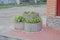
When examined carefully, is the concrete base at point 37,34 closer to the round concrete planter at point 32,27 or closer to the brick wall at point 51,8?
the round concrete planter at point 32,27

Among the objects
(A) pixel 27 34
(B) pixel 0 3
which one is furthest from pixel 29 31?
(B) pixel 0 3

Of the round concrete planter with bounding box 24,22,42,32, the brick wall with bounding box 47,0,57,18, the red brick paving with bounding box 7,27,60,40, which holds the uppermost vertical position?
the brick wall with bounding box 47,0,57,18

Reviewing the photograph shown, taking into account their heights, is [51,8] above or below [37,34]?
above

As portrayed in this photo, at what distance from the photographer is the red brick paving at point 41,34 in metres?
6.92

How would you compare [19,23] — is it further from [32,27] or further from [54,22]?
[54,22]

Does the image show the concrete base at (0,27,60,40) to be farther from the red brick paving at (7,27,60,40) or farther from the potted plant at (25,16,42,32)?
the potted plant at (25,16,42,32)

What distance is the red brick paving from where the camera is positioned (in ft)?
22.7

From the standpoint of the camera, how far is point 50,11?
8.30m

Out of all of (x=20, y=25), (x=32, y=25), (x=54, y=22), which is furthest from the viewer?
(x=54, y=22)

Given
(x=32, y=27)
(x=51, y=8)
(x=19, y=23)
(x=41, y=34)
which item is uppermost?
(x=51, y=8)

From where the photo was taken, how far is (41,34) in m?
7.33

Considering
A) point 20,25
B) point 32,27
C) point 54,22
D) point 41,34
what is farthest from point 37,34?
point 54,22

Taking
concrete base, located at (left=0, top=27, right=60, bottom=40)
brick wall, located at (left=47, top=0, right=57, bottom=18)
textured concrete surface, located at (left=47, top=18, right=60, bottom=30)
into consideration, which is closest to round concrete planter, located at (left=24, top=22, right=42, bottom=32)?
concrete base, located at (left=0, top=27, right=60, bottom=40)

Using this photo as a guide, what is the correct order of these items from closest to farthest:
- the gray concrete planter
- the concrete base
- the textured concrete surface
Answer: the concrete base < the gray concrete planter < the textured concrete surface
